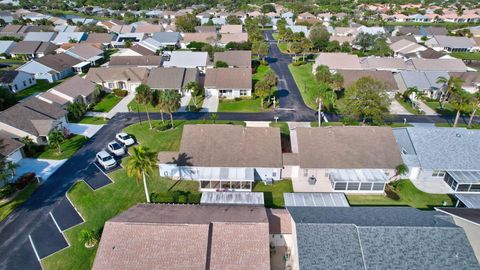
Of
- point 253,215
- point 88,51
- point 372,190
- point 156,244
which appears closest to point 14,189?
point 156,244

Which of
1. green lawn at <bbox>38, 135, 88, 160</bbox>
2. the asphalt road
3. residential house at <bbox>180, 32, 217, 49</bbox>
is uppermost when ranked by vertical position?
residential house at <bbox>180, 32, 217, 49</bbox>

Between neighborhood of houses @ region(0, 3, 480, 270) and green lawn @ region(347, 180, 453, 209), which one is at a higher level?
neighborhood of houses @ region(0, 3, 480, 270)

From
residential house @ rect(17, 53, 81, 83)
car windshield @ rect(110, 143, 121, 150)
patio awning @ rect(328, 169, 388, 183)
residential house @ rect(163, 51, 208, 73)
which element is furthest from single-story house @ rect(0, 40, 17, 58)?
patio awning @ rect(328, 169, 388, 183)

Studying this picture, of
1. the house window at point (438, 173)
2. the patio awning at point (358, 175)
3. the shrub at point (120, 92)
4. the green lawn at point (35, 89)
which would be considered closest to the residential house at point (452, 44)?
the house window at point (438, 173)

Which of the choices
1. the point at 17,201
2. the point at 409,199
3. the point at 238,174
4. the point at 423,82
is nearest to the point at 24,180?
the point at 17,201

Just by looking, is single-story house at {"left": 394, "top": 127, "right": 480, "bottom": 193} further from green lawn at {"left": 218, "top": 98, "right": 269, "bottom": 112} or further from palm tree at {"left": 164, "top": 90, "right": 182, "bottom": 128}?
palm tree at {"left": 164, "top": 90, "right": 182, "bottom": 128}

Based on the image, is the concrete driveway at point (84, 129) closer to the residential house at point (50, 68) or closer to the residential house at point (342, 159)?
the residential house at point (50, 68)
